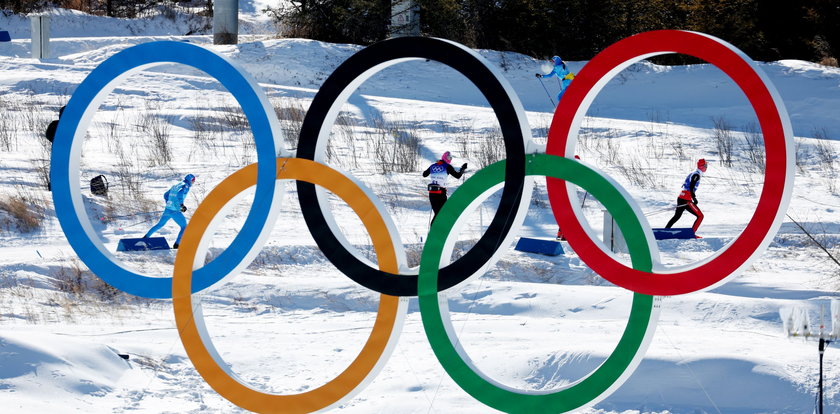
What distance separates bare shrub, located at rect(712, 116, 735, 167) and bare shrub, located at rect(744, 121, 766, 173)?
36 cm

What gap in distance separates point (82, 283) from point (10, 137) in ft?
29.7

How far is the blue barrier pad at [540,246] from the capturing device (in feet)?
48.3

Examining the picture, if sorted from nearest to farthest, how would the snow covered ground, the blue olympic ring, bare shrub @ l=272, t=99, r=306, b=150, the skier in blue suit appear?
the blue olympic ring < the snow covered ground < the skier in blue suit < bare shrub @ l=272, t=99, r=306, b=150

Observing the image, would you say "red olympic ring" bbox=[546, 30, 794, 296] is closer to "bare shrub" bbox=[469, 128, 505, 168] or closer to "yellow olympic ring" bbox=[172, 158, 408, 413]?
"yellow olympic ring" bbox=[172, 158, 408, 413]

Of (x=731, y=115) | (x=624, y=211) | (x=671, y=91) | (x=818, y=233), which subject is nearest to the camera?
(x=624, y=211)

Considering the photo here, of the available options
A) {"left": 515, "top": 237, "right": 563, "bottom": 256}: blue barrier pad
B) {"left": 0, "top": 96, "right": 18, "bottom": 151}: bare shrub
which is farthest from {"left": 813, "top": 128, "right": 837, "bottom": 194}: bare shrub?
{"left": 0, "top": 96, "right": 18, "bottom": 151}: bare shrub

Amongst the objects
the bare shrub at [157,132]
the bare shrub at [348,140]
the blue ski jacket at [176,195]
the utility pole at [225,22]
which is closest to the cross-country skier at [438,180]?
the blue ski jacket at [176,195]

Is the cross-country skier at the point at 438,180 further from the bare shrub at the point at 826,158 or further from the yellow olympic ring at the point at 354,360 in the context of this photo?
the bare shrub at the point at 826,158

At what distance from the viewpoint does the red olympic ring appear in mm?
6258

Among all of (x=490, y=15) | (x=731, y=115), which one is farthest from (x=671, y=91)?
(x=490, y=15)

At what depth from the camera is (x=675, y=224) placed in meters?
17.1

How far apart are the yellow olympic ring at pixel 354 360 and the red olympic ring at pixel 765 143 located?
1428 millimetres

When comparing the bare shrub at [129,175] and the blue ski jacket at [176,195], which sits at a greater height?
the blue ski jacket at [176,195]

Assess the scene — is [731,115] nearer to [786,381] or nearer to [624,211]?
[786,381]
